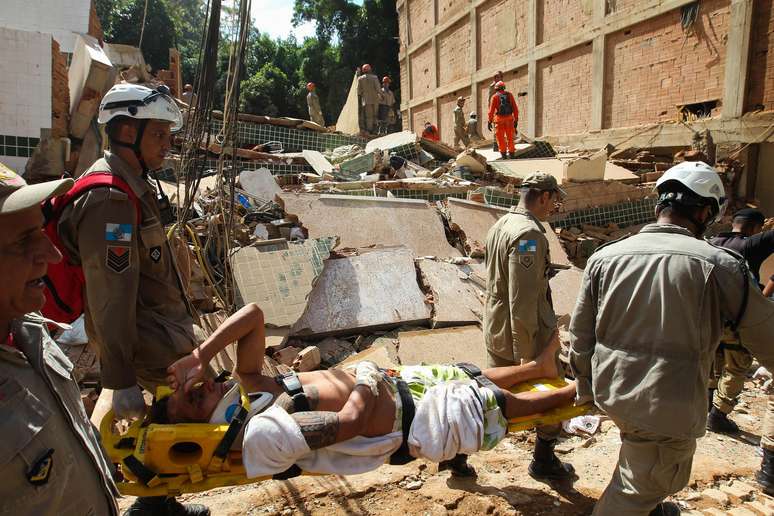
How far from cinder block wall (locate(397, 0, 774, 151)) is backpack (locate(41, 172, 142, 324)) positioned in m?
11.3

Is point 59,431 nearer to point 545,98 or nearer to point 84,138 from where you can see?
point 84,138

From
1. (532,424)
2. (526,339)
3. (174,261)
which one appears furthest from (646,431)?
(174,261)

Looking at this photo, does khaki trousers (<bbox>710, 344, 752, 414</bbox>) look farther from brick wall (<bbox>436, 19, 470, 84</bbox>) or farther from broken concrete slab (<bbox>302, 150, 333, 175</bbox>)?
brick wall (<bbox>436, 19, 470, 84</bbox>)

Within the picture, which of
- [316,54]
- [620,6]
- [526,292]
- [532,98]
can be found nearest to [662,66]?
[620,6]

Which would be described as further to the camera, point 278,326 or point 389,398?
point 278,326

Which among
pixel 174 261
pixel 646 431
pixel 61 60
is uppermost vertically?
pixel 61 60

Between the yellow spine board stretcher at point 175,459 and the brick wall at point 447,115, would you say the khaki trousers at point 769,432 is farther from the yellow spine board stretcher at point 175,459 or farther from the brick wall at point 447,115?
the brick wall at point 447,115

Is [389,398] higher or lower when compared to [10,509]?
lower

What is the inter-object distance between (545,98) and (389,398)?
14861 millimetres

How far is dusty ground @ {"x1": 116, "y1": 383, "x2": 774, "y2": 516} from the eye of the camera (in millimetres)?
2674

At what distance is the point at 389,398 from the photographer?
226 centimetres

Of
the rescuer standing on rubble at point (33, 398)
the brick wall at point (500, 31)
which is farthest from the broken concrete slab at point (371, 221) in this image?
the brick wall at point (500, 31)

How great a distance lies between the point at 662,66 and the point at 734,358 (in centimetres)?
978

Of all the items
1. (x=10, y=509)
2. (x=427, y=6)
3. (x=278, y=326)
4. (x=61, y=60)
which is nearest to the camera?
(x=10, y=509)
